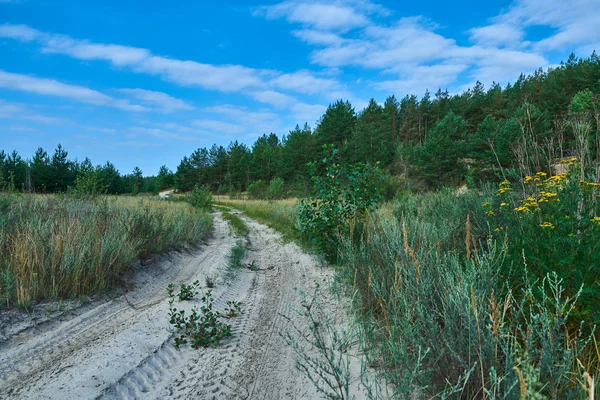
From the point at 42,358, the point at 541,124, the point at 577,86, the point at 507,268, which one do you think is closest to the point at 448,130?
the point at 541,124

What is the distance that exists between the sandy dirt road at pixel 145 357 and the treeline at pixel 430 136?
5075 mm

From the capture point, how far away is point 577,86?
35.2 meters

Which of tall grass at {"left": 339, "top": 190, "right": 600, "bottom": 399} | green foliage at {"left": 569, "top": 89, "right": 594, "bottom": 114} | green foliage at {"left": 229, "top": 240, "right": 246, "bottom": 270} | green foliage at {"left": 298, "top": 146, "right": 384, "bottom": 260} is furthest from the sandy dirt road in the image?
green foliage at {"left": 569, "top": 89, "right": 594, "bottom": 114}

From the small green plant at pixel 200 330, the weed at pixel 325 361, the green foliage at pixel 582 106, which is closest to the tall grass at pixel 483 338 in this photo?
the weed at pixel 325 361

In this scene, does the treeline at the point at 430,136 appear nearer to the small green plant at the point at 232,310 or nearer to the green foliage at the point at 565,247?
the green foliage at the point at 565,247

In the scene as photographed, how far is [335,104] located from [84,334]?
54.9m

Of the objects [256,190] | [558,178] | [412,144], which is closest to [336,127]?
A: [412,144]

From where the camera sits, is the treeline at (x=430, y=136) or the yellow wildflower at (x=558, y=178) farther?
the treeline at (x=430, y=136)

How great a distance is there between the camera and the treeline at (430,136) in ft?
98.0

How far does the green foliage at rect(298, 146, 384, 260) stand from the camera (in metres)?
6.94

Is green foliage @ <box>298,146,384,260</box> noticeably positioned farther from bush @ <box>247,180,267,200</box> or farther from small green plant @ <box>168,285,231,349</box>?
A: bush @ <box>247,180,267,200</box>

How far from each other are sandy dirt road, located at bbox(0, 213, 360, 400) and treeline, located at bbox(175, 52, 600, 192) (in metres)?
5.07

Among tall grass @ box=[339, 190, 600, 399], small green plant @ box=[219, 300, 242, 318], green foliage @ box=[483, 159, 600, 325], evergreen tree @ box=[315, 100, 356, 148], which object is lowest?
small green plant @ box=[219, 300, 242, 318]

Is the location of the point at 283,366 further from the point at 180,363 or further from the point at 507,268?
the point at 507,268
